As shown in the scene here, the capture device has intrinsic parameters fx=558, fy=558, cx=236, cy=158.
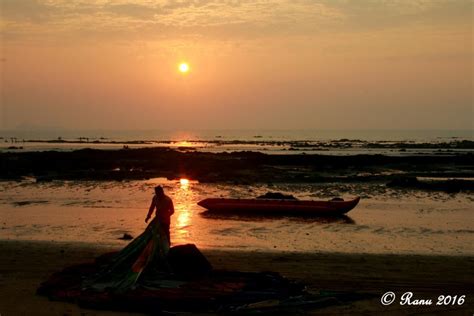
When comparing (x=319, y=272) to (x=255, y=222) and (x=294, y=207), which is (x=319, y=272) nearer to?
(x=255, y=222)

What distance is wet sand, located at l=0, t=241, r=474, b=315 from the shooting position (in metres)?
8.66

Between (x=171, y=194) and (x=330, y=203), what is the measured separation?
1050cm

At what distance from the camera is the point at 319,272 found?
11.1 metres

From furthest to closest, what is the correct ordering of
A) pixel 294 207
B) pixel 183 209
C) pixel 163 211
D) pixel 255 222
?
A: pixel 183 209
pixel 294 207
pixel 255 222
pixel 163 211

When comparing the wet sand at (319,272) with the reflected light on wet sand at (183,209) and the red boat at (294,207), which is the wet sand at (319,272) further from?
the red boat at (294,207)

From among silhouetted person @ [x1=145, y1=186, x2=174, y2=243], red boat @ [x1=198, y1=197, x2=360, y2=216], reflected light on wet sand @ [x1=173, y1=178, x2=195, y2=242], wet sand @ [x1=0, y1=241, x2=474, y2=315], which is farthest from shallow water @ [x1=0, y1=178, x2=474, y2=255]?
silhouetted person @ [x1=145, y1=186, x2=174, y2=243]

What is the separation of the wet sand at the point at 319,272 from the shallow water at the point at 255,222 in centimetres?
135

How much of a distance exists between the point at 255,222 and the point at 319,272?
8341 millimetres

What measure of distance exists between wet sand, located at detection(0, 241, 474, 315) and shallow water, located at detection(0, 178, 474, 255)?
135 centimetres

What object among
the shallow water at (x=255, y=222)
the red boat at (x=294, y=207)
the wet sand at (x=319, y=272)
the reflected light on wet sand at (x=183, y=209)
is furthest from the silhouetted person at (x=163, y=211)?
the red boat at (x=294, y=207)

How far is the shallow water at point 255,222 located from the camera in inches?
603

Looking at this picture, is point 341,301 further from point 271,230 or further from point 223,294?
point 271,230

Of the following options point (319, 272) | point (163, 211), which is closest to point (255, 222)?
point (319, 272)

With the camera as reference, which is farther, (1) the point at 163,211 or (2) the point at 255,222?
(2) the point at 255,222
